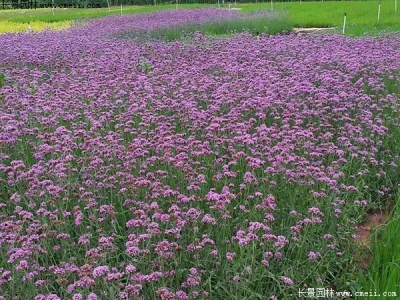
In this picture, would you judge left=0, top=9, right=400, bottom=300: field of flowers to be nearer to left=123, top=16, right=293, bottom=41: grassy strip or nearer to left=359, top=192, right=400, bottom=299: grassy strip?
left=359, top=192, right=400, bottom=299: grassy strip

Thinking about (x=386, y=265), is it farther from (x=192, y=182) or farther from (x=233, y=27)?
(x=233, y=27)

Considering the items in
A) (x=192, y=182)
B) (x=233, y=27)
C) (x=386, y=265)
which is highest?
(x=233, y=27)

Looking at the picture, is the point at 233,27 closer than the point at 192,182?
No

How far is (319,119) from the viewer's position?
5438mm

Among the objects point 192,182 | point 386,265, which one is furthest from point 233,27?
point 386,265

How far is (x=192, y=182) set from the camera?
394 cm

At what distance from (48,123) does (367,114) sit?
10.4ft

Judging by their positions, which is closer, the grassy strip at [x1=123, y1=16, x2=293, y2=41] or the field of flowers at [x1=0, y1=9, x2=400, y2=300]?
the field of flowers at [x1=0, y1=9, x2=400, y2=300]

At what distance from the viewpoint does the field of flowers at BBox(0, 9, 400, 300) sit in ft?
10.6

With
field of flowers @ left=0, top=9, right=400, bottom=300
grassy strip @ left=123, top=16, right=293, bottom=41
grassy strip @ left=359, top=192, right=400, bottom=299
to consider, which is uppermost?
grassy strip @ left=123, top=16, right=293, bottom=41

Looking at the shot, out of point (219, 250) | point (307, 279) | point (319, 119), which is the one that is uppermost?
point (319, 119)

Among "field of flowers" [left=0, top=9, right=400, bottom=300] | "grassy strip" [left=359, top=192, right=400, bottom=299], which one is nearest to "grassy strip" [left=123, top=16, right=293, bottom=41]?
"field of flowers" [left=0, top=9, right=400, bottom=300]

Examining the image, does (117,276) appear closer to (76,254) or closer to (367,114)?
(76,254)

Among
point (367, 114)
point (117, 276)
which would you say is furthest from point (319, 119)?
point (117, 276)
